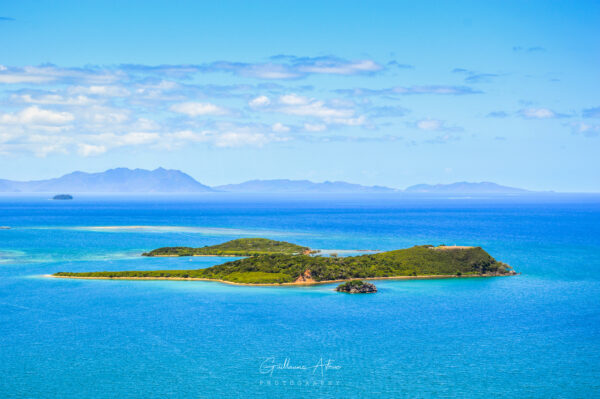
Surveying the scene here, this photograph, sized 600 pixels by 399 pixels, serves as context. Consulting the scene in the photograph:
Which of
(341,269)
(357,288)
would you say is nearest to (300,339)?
(357,288)

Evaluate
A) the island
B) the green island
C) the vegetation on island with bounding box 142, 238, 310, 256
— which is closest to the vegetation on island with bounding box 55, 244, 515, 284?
the green island

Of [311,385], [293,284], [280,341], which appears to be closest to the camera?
[311,385]

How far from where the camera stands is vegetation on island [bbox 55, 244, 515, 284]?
110 meters

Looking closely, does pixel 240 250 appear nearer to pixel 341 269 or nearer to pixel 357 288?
pixel 341 269

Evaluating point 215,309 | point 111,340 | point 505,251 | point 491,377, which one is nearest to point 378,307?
point 215,309

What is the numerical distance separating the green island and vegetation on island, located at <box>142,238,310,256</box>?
1095 inches

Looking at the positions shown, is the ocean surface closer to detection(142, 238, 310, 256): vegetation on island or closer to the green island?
the green island

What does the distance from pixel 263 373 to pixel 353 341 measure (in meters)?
14.5

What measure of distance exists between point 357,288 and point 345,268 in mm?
14918

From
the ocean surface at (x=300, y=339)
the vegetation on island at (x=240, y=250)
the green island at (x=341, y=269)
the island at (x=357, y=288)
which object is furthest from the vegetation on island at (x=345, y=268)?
the vegetation on island at (x=240, y=250)

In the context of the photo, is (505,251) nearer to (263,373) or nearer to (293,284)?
(293,284)

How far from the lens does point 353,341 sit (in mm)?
69500

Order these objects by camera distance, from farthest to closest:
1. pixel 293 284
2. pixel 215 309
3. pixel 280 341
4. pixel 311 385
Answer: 1. pixel 293 284
2. pixel 215 309
3. pixel 280 341
4. pixel 311 385

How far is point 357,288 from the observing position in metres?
98.8
